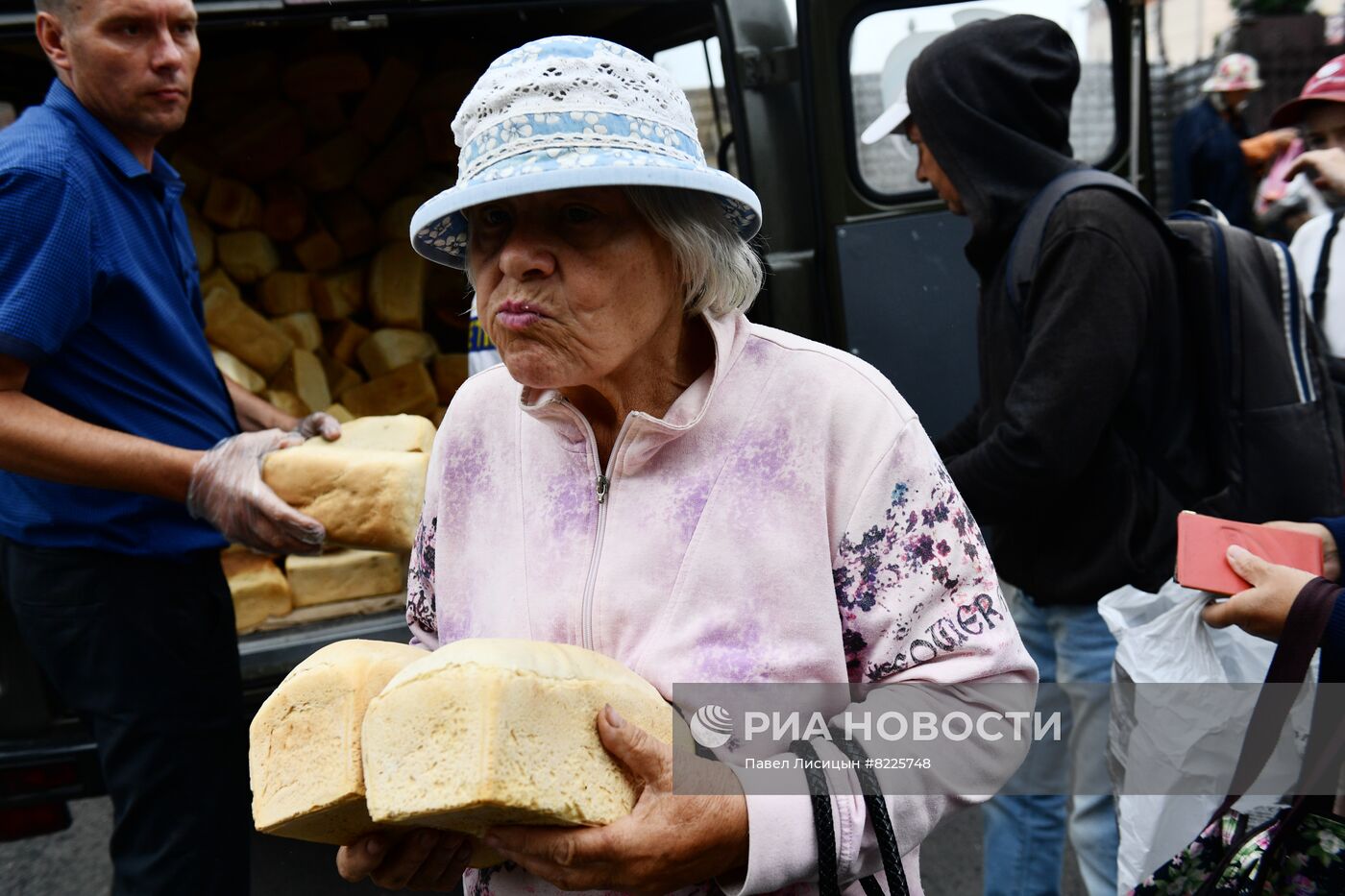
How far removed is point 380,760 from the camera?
111 cm

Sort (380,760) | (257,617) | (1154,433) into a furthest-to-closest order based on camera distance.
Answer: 1. (257,617)
2. (1154,433)
3. (380,760)

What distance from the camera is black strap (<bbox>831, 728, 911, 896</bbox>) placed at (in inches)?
47.8

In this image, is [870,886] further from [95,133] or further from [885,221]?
[885,221]

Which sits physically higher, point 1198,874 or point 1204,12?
point 1198,874

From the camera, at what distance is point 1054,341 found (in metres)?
2.24

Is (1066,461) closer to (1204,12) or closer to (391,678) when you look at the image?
(391,678)

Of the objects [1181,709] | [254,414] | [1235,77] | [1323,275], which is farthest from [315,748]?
[1235,77]

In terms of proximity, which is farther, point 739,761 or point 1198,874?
point 1198,874

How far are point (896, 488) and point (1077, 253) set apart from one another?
1146mm

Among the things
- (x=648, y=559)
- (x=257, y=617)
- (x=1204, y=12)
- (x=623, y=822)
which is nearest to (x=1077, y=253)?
(x=648, y=559)

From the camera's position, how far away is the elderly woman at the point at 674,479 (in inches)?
48.7

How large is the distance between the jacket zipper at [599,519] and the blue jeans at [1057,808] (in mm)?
1534

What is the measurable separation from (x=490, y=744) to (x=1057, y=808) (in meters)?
2.01

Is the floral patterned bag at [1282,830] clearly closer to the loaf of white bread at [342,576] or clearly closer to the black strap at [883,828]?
the black strap at [883,828]
